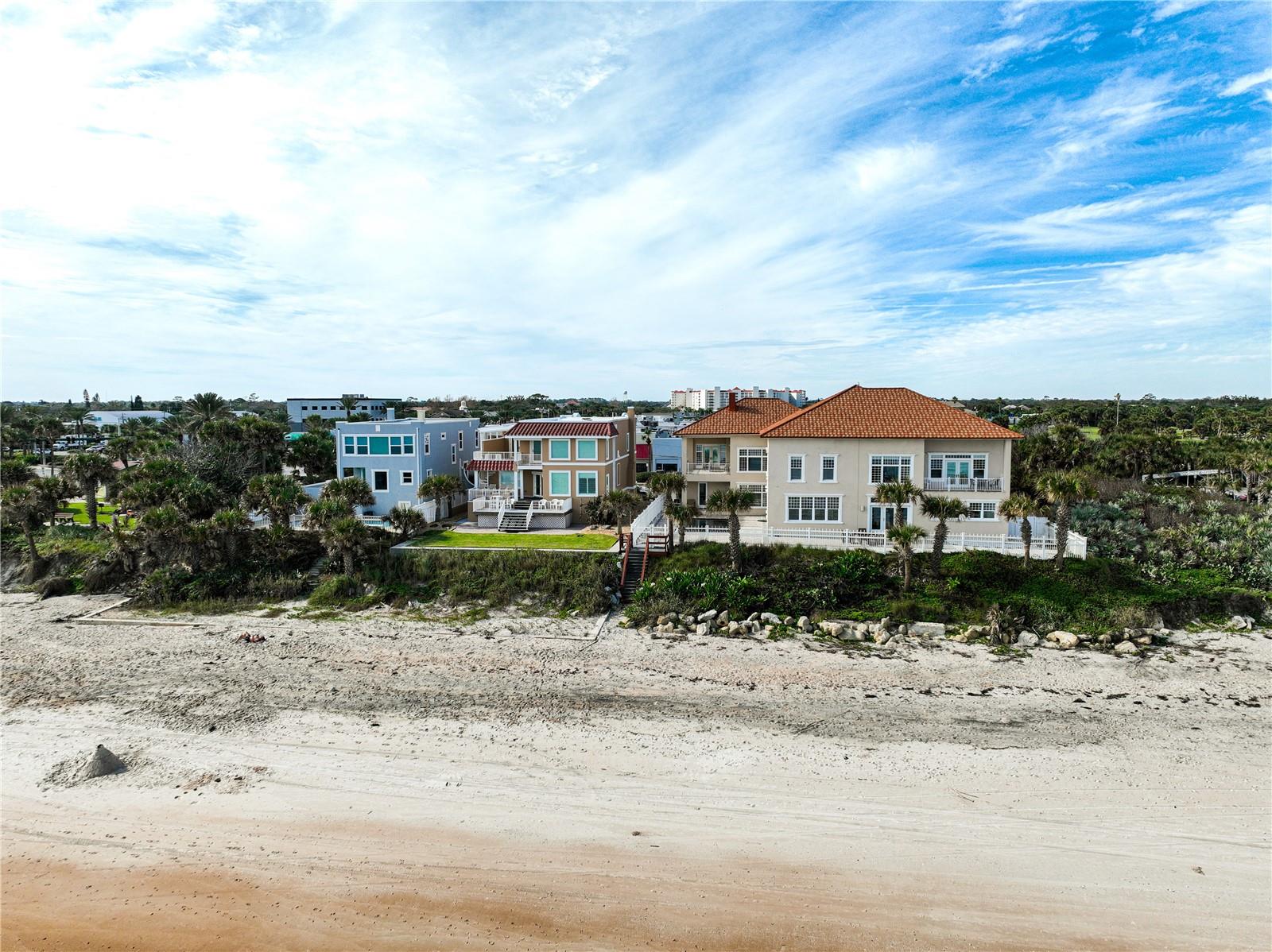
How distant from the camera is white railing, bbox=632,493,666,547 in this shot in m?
→ 28.6

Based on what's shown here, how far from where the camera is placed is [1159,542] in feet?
91.8

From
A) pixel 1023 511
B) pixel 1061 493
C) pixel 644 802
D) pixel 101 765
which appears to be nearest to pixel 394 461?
pixel 101 765

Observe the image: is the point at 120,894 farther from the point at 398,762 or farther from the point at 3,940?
the point at 398,762

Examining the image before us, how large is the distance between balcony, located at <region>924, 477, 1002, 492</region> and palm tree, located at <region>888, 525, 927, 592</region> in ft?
12.9

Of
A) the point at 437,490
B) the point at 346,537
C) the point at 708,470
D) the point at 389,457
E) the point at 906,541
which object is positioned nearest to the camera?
the point at 906,541

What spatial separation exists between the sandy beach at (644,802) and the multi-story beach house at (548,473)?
12.9 m

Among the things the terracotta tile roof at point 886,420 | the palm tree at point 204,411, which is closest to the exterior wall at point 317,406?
the palm tree at point 204,411

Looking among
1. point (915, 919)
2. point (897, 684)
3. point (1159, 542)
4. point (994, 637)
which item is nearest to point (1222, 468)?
point (1159, 542)

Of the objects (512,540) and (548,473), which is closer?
(512,540)

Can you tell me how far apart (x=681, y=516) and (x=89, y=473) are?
2911cm

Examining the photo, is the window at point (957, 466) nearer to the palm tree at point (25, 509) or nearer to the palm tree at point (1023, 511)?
the palm tree at point (1023, 511)

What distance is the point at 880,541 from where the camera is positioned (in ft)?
90.3

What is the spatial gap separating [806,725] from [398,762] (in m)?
9.62

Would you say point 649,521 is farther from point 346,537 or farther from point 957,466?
point 957,466
